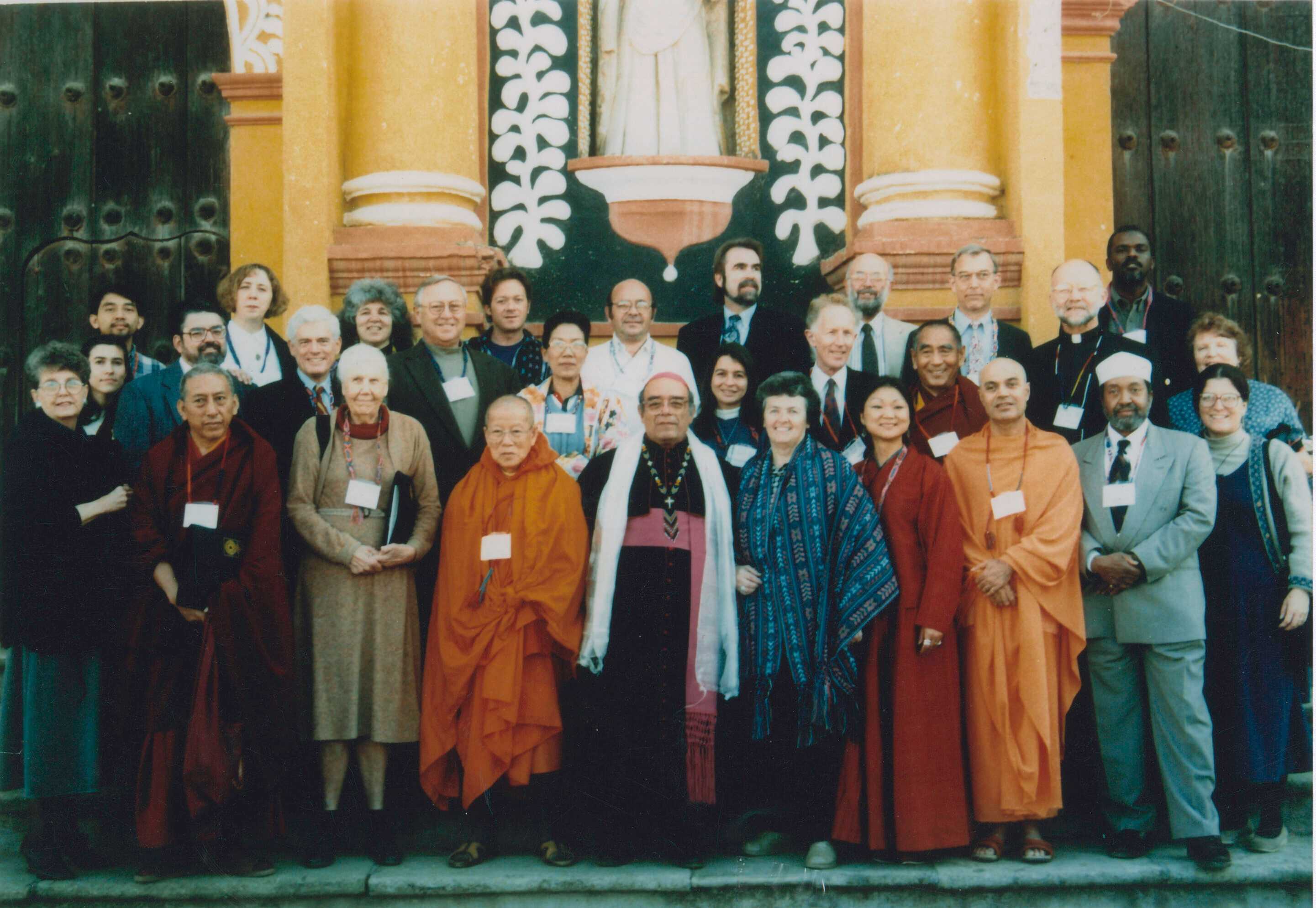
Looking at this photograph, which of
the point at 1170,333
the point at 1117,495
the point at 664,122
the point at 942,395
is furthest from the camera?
the point at 664,122

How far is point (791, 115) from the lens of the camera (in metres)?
6.17

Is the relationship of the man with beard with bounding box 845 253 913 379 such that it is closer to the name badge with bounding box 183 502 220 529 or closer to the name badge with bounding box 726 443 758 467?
the name badge with bounding box 726 443 758 467

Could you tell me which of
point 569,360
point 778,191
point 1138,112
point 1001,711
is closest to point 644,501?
point 569,360

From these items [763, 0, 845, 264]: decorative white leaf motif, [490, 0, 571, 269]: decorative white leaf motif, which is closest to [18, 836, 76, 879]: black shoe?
[490, 0, 571, 269]: decorative white leaf motif

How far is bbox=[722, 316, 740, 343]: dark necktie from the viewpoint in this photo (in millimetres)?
5129

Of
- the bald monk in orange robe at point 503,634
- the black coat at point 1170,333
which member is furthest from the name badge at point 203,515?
the black coat at point 1170,333

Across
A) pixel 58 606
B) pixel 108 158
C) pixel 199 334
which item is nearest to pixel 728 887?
pixel 58 606

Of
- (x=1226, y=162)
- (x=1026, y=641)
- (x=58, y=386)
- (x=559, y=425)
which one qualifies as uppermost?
(x=1226, y=162)

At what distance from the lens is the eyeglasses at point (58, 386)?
4.24m

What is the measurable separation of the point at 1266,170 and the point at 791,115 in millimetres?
2312

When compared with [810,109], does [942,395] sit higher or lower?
lower

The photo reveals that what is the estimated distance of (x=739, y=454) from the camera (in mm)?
4562

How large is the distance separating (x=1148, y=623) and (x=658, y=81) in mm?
3309

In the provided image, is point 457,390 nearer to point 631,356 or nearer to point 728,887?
point 631,356
